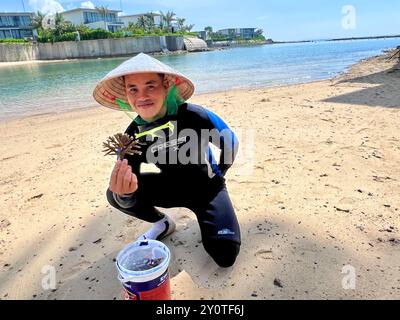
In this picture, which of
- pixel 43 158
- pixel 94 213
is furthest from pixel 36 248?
pixel 43 158

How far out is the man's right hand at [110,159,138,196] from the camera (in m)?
1.77

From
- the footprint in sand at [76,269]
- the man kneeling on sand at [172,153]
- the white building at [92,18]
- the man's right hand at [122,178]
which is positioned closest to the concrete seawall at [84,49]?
the white building at [92,18]

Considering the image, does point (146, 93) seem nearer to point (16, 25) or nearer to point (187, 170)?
point (187, 170)

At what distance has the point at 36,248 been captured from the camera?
2.57 m

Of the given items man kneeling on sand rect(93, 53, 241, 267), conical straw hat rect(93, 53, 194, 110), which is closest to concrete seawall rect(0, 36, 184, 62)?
conical straw hat rect(93, 53, 194, 110)

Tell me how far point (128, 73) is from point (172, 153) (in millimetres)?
709

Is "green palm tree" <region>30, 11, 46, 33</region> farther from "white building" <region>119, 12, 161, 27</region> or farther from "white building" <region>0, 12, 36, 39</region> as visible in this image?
"white building" <region>119, 12, 161, 27</region>

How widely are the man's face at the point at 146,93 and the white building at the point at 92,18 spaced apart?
93.9 m

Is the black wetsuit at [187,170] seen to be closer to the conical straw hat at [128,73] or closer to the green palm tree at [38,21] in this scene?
the conical straw hat at [128,73]

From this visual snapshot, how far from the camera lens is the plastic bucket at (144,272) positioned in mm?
1586

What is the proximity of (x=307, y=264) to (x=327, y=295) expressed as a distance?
0.92 ft

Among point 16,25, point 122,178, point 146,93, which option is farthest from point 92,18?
point 122,178

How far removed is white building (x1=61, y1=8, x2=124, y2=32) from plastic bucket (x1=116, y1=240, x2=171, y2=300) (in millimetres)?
94635
